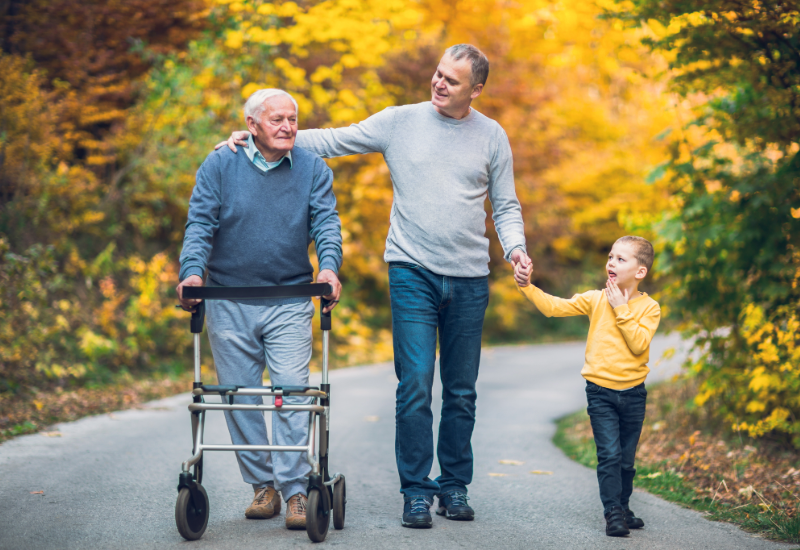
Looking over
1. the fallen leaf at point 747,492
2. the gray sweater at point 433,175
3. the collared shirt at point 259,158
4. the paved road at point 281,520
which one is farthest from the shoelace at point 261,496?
the fallen leaf at point 747,492

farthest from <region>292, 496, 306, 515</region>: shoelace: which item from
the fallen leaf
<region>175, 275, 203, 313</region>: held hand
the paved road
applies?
the fallen leaf

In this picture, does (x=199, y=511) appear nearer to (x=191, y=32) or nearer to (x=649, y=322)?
(x=649, y=322)

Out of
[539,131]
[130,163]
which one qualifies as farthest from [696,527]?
[539,131]

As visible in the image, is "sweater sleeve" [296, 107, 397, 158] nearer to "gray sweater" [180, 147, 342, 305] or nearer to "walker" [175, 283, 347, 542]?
"gray sweater" [180, 147, 342, 305]

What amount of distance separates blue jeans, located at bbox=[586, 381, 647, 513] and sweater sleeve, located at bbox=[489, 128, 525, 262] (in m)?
0.84

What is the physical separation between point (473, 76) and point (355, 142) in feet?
2.21

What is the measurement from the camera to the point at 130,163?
393 inches

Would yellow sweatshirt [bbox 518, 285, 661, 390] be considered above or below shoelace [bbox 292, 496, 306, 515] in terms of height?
above

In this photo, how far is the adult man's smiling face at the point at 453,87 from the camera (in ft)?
13.3

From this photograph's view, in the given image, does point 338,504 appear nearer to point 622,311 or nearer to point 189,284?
point 189,284

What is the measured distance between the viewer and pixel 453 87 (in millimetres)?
4082

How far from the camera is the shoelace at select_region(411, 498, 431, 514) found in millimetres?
3947

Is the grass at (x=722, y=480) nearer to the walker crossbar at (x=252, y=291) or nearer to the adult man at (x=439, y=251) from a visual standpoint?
the adult man at (x=439, y=251)

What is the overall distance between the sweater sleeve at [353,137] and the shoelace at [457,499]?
176 centimetres
